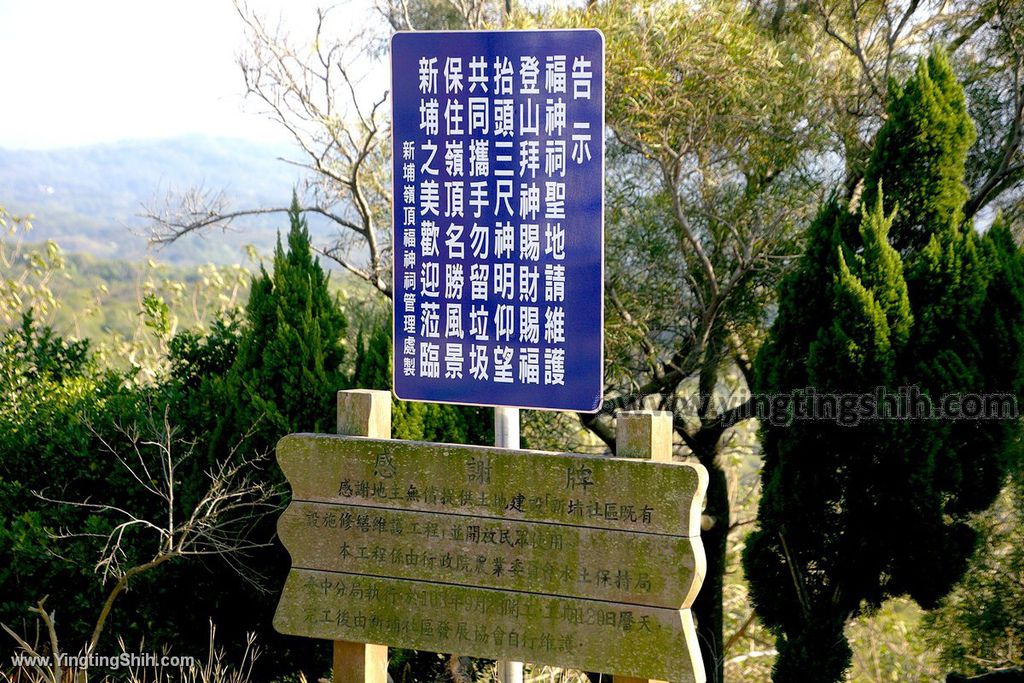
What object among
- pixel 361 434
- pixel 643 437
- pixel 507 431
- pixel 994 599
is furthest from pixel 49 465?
pixel 994 599

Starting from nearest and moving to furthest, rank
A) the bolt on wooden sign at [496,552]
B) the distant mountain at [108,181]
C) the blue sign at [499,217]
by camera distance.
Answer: the bolt on wooden sign at [496,552]
the blue sign at [499,217]
the distant mountain at [108,181]

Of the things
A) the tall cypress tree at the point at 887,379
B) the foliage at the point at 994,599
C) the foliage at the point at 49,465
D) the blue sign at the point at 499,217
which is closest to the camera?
the blue sign at the point at 499,217

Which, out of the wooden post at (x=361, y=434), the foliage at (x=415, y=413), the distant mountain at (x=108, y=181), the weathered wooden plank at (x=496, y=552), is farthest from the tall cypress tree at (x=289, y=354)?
the distant mountain at (x=108, y=181)

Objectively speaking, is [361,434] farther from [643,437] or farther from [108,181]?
[108,181]

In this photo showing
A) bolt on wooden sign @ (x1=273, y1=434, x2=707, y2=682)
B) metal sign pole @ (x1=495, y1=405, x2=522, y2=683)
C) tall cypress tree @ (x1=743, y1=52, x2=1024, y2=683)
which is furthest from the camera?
tall cypress tree @ (x1=743, y1=52, x2=1024, y2=683)

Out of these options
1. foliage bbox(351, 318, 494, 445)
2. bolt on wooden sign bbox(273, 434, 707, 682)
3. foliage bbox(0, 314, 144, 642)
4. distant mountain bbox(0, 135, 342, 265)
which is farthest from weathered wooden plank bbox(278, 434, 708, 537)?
distant mountain bbox(0, 135, 342, 265)

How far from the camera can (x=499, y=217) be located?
3.69 m

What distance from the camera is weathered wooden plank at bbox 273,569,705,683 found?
332 cm

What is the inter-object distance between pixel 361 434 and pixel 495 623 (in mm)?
874

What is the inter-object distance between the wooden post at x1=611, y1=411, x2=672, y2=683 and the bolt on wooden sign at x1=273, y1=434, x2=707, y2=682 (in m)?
0.08

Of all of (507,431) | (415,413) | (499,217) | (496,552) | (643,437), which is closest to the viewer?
(643,437)

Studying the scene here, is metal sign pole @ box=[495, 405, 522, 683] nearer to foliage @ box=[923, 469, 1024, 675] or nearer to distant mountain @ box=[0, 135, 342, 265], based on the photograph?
foliage @ box=[923, 469, 1024, 675]

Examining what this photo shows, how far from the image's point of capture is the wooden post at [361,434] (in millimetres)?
3795

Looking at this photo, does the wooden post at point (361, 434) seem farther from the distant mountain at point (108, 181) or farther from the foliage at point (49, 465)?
the distant mountain at point (108, 181)
